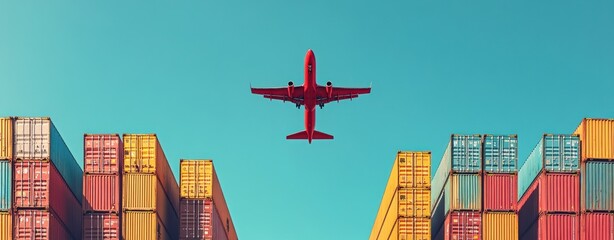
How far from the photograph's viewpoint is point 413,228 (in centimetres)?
9569

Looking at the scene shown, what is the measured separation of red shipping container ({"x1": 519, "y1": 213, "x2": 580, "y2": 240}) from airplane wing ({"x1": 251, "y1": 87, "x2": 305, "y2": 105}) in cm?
1926

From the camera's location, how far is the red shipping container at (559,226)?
91.1 metres

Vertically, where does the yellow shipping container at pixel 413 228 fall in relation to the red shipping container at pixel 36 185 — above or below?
below

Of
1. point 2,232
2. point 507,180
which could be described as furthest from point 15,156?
point 507,180

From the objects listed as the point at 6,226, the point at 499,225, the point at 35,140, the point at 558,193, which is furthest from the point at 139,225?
the point at 558,193

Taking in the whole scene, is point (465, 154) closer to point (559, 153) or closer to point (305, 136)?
point (559, 153)

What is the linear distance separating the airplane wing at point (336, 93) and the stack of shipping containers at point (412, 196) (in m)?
5.64

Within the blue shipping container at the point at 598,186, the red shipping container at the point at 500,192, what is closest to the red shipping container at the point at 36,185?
the red shipping container at the point at 500,192

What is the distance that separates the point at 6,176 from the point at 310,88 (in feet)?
71.6

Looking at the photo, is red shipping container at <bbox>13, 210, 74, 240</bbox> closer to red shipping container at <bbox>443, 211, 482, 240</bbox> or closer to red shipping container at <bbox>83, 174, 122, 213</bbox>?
red shipping container at <bbox>83, 174, 122, 213</bbox>

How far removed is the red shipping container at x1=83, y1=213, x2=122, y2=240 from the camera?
92.1m

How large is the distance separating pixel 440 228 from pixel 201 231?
19.1 meters

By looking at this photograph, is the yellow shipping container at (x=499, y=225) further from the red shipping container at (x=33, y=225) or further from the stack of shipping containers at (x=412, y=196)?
the red shipping container at (x=33, y=225)

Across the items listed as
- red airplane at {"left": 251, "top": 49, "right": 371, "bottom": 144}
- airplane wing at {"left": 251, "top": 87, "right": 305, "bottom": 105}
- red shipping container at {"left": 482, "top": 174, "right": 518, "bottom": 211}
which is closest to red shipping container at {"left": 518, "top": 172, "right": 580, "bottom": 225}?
red shipping container at {"left": 482, "top": 174, "right": 518, "bottom": 211}
